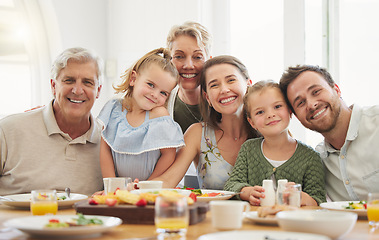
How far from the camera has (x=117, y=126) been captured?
8.18ft

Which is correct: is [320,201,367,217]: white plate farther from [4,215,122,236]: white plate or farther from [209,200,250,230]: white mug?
[4,215,122,236]: white plate

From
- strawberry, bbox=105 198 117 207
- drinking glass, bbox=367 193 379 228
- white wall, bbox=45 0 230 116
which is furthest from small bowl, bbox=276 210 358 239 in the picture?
white wall, bbox=45 0 230 116

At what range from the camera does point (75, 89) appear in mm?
2490

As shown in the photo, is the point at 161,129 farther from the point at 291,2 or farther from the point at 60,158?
the point at 291,2

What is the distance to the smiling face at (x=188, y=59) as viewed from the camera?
9.51ft

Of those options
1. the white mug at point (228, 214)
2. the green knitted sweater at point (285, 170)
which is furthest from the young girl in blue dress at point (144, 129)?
the white mug at point (228, 214)

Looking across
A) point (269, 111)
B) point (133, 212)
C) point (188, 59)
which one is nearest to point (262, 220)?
point (133, 212)

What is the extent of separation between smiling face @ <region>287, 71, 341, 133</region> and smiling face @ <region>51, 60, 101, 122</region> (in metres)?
1.08

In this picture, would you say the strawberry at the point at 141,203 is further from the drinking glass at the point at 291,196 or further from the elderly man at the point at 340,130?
the elderly man at the point at 340,130

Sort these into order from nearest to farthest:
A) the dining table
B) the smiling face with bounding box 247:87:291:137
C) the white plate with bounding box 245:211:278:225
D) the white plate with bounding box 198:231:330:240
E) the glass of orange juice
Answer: the white plate with bounding box 198:231:330:240, the dining table, the white plate with bounding box 245:211:278:225, the glass of orange juice, the smiling face with bounding box 247:87:291:137

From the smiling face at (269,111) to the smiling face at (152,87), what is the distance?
18.5 inches

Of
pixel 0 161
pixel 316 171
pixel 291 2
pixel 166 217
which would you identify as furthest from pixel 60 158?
pixel 291 2

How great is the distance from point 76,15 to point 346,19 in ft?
9.56

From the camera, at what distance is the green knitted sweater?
2.14 meters
